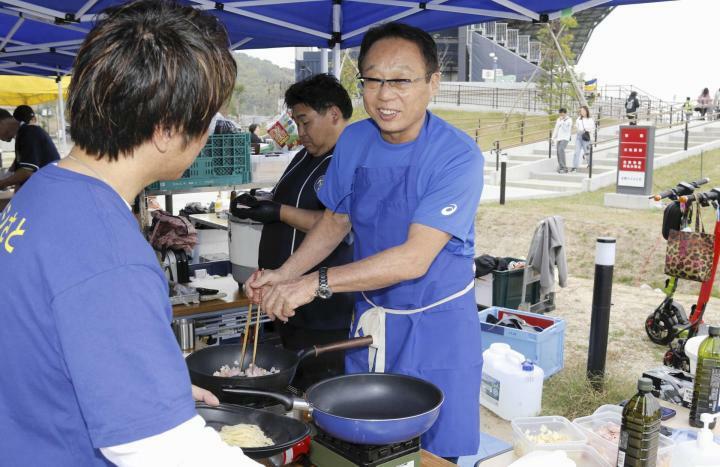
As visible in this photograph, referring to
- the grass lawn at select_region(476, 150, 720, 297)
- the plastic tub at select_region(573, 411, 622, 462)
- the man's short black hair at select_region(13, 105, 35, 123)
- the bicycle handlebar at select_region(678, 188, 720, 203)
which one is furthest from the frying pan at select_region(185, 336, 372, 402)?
the grass lawn at select_region(476, 150, 720, 297)

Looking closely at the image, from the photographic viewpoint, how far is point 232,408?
1663mm

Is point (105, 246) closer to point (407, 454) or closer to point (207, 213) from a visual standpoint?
point (407, 454)

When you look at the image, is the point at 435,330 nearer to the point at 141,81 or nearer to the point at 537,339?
the point at 141,81

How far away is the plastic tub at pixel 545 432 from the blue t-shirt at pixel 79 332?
4.77 ft

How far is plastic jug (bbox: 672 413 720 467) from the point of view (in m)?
1.72

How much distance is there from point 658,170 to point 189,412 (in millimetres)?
16513

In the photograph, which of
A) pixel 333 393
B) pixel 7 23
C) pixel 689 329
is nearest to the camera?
pixel 333 393

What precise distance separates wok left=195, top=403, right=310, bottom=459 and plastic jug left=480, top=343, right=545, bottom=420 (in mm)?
3132

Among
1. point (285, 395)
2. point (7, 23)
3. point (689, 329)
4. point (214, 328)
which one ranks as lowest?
point (689, 329)

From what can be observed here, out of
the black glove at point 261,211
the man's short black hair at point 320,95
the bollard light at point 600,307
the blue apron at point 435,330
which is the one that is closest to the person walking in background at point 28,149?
the black glove at point 261,211

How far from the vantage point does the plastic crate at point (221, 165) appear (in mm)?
4297

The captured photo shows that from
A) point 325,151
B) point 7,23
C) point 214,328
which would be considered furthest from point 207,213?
point 325,151

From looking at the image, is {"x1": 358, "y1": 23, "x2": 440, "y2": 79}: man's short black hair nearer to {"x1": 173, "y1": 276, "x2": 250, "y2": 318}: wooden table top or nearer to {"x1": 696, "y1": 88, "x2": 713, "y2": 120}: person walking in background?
{"x1": 173, "y1": 276, "x2": 250, "y2": 318}: wooden table top

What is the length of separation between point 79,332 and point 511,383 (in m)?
3.99
